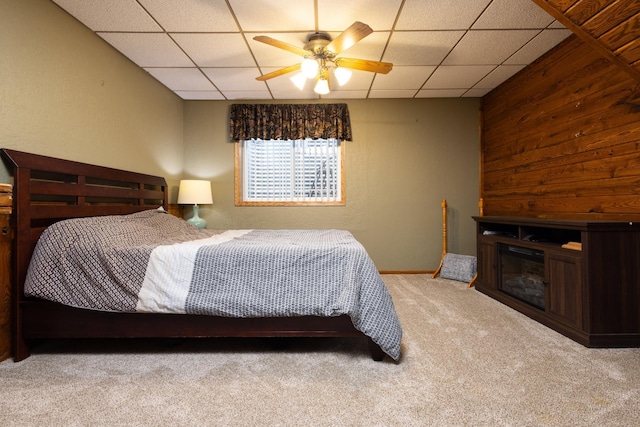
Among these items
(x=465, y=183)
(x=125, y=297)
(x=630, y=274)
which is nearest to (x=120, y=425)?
(x=125, y=297)

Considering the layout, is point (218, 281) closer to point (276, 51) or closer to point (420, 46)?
point (276, 51)

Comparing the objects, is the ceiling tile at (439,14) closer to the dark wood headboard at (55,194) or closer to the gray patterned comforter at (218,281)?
the gray patterned comforter at (218,281)

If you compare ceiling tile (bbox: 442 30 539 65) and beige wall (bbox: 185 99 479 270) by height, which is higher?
ceiling tile (bbox: 442 30 539 65)

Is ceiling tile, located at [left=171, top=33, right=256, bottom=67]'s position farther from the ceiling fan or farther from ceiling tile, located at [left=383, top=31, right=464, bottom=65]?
ceiling tile, located at [left=383, top=31, right=464, bottom=65]

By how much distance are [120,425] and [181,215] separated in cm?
323

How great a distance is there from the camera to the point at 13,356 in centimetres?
186

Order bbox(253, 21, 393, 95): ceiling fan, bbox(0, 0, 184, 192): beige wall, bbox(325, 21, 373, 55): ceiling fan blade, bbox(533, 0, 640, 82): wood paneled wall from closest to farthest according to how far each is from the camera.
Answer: bbox(533, 0, 640, 82): wood paneled wall < bbox(0, 0, 184, 192): beige wall < bbox(325, 21, 373, 55): ceiling fan blade < bbox(253, 21, 393, 95): ceiling fan

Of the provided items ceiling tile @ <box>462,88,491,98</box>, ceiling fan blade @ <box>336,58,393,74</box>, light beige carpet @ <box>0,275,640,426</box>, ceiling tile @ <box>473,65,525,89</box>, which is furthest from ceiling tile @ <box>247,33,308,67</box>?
light beige carpet @ <box>0,275,640,426</box>

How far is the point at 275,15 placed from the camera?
241cm

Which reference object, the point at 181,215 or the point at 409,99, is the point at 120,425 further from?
the point at 409,99

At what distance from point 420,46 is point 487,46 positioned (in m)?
0.61

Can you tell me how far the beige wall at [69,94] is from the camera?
6.37 ft

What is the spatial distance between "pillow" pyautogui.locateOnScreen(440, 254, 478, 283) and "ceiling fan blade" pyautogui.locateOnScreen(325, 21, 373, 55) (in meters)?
2.75

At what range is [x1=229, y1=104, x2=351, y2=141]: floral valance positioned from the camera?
4.21m
